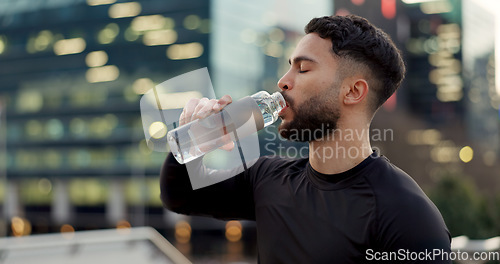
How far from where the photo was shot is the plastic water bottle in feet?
5.49

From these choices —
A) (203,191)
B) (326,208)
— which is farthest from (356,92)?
(203,191)

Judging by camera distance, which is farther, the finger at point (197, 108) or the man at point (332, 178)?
the finger at point (197, 108)

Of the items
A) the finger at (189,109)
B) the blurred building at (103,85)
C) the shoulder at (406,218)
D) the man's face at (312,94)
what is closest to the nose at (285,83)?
the man's face at (312,94)

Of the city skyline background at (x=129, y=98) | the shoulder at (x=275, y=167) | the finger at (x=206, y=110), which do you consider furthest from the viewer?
the city skyline background at (x=129, y=98)

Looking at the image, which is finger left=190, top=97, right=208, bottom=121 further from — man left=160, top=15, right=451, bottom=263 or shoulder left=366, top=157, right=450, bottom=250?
shoulder left=366, top=157, right=450, bottom=250

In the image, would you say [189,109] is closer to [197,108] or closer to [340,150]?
[197,108]

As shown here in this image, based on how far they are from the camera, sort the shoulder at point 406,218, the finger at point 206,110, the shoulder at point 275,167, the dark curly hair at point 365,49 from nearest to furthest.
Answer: the shoulder at point 406,218 → the finger at point 206,110 → the dark curly hair at point 365,49 → the shoulder at point 275,167

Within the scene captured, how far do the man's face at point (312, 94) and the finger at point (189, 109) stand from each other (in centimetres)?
31

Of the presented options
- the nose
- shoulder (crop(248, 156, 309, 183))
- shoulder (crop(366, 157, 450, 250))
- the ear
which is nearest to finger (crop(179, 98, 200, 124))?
the nose

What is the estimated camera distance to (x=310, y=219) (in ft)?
5.24

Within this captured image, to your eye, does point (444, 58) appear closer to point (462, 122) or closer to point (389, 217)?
point (462, 122)

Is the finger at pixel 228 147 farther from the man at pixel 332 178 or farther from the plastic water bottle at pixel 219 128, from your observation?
the man at pixel 332 178

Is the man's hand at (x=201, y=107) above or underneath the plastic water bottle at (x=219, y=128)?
above

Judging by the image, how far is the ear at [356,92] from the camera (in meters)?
1.73
